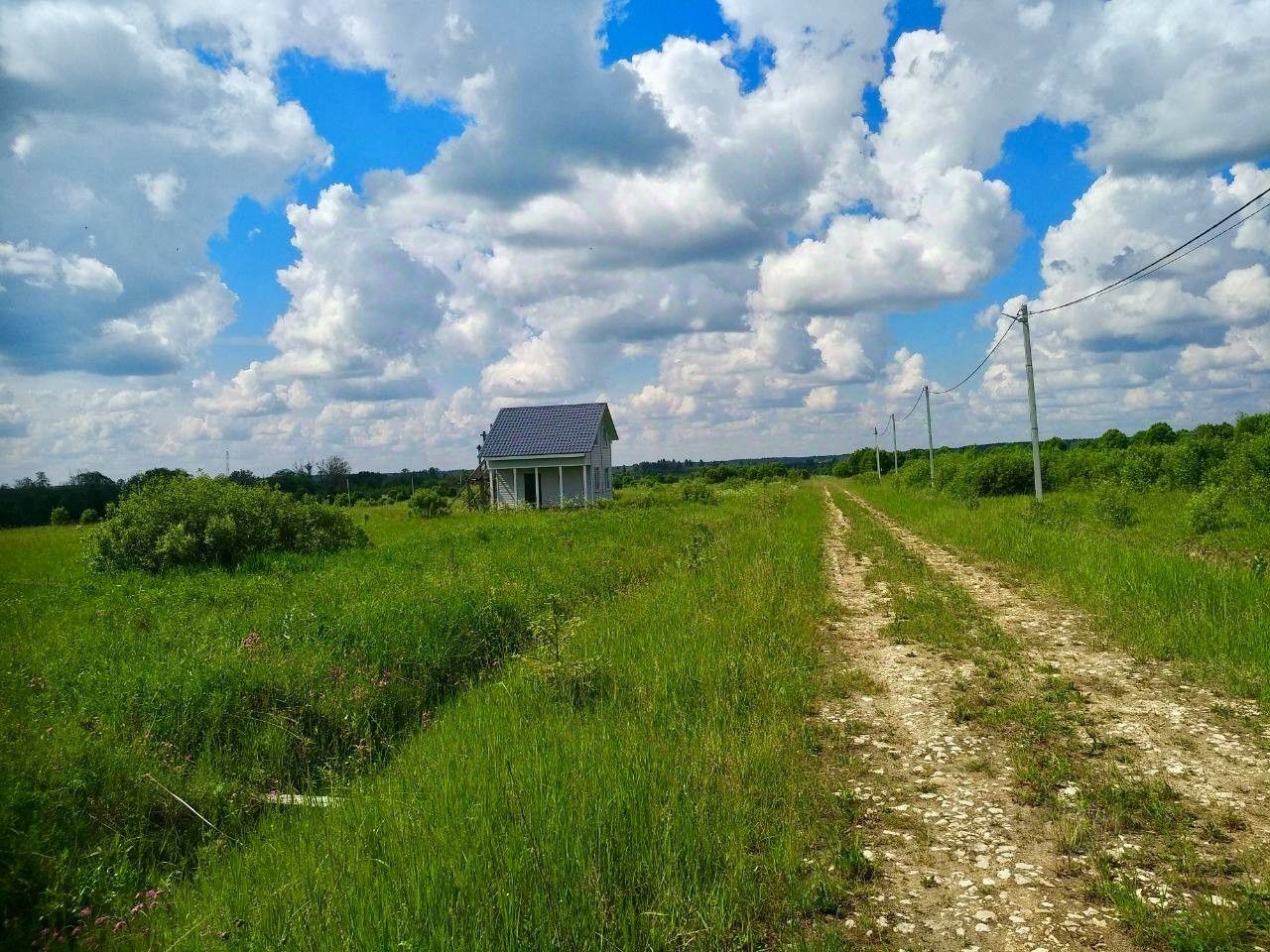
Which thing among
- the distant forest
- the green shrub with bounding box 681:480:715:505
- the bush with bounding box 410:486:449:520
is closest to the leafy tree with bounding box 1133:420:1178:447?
the distant forest

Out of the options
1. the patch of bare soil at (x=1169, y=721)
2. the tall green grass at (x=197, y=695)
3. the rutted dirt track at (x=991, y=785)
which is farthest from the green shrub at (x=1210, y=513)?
the tall green grass at (x=197, y=695)

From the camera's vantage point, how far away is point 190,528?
53.3ft

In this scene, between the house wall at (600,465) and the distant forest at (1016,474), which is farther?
the house wall at (600,465)

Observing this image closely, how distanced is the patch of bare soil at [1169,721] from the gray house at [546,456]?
29408mm

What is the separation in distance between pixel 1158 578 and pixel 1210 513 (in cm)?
728

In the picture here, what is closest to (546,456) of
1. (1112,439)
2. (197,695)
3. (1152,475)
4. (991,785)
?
(1152,475)

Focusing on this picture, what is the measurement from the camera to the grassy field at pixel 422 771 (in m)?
3.75

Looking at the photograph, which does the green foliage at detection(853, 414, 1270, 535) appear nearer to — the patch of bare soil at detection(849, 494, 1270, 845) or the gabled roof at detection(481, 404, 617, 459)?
the patch of bare soil at detection(849, 494, 1270, 845)

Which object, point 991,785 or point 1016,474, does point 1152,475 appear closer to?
point 1016,474

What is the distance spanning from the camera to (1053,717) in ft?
19.9

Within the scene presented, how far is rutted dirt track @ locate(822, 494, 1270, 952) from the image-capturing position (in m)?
3.59

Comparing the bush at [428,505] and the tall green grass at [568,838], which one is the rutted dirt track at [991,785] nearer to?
the tall green grass at [568,838]

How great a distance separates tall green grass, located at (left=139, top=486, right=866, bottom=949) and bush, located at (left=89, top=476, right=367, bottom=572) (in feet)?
38.3

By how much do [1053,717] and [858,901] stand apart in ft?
10.6
